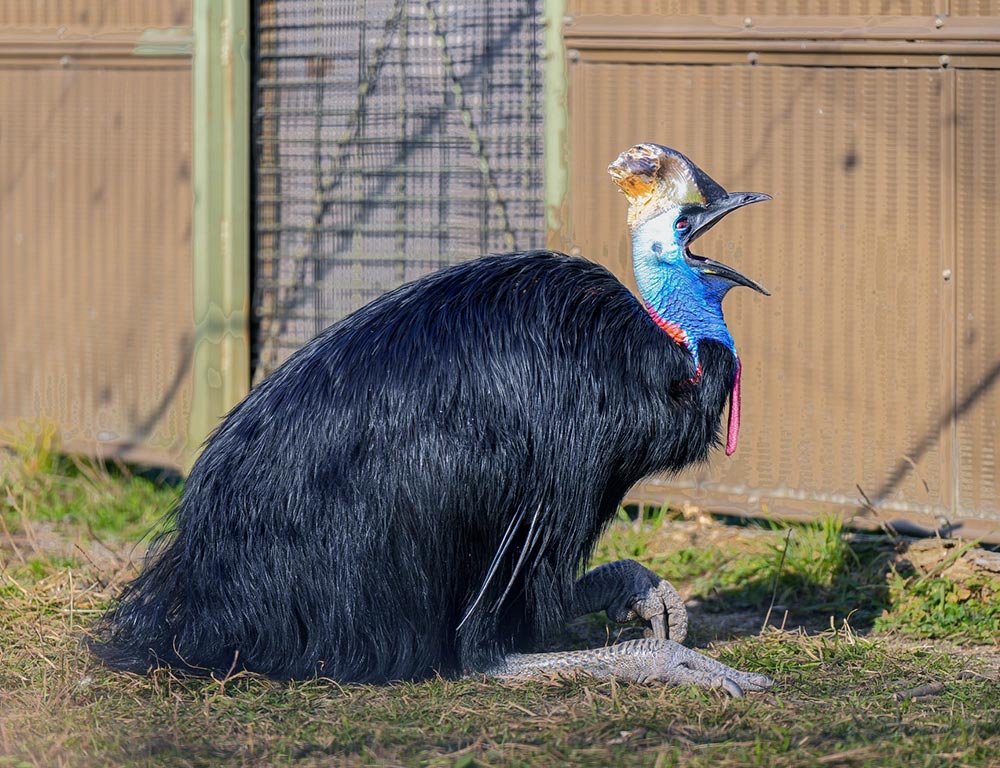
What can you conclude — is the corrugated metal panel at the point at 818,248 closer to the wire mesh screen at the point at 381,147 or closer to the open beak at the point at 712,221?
the wire mesh screen at the point at 381,147

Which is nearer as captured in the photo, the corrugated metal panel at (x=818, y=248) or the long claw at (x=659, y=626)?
the long claw at (x=659, y=626)

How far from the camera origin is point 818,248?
4.77 meters

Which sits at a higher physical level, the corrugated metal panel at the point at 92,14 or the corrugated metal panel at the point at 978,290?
the corrugated metal panel at the point at 92,14

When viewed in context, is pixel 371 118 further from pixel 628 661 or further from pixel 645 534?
pixel 628 661

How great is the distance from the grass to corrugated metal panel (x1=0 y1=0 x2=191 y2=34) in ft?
6.85

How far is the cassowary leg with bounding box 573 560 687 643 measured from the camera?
3787 mm

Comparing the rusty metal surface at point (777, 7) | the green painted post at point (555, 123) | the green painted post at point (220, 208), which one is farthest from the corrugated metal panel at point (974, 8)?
the green painted post at point (220, 208)

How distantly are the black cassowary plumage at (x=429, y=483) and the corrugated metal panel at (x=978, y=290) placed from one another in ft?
4.26

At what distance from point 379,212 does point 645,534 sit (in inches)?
59.9

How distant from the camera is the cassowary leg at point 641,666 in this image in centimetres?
350

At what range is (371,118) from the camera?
536cm

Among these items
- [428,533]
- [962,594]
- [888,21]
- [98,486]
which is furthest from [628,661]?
[98,486]

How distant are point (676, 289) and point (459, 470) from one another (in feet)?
2.25

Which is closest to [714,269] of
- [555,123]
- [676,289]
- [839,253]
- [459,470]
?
[676,289]
